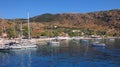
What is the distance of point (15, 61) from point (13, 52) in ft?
64.6

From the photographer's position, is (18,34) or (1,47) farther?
(18,34)

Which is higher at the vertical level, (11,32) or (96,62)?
(11,32)

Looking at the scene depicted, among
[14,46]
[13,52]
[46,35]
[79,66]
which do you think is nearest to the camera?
[79,66]

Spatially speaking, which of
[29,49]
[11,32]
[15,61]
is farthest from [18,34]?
[15,61]

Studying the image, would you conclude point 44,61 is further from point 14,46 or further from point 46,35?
point 46,35

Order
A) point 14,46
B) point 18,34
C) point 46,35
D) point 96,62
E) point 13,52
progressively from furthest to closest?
point 46,35 → point 18,34 → point 14,46 → point 13,52 → point 96,62

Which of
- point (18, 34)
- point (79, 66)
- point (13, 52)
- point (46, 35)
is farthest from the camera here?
point (46, 35)

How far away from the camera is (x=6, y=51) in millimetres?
96062

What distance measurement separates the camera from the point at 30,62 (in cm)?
7412

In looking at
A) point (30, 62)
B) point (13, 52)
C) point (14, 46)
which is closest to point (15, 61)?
point (30, 62)

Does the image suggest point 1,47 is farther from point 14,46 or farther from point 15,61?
point 15,61

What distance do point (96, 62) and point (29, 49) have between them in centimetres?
3549

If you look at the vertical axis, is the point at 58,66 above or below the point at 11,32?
below

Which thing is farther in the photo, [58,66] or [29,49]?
[29,49]
